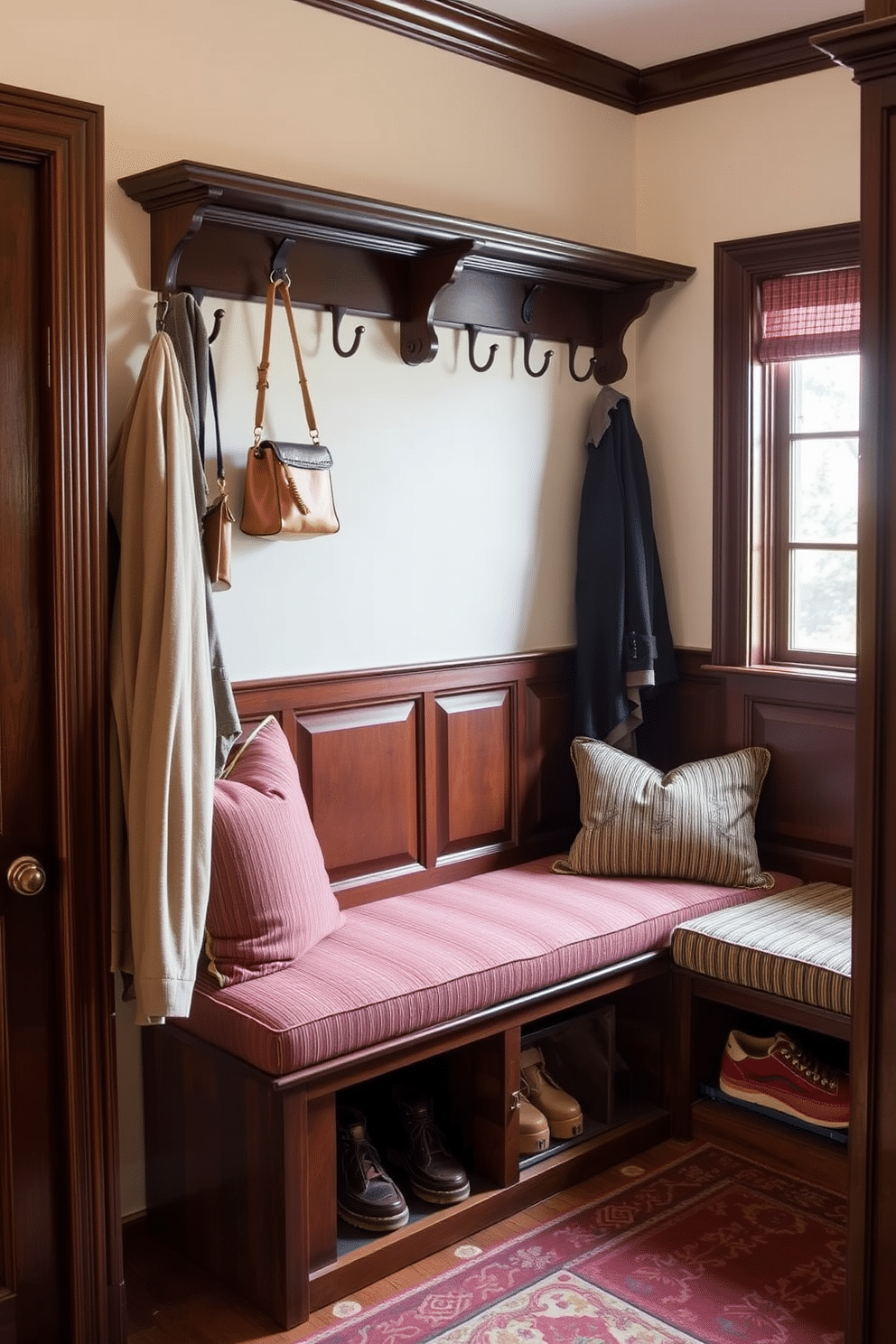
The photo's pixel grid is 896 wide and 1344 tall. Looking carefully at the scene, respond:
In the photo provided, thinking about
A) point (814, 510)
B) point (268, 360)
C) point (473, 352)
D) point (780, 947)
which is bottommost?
point (780, 947)

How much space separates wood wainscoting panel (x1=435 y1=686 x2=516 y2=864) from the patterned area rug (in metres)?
0.93

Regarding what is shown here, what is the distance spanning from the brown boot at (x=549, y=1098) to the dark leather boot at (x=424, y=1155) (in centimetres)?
27

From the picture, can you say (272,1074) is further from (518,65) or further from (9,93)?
(518,65)

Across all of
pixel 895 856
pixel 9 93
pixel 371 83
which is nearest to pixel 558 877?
pixel 895 856

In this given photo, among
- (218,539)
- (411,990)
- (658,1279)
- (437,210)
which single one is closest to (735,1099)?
(658,1279)

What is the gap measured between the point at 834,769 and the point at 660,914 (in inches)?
25.4

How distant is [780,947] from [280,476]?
1498 mm

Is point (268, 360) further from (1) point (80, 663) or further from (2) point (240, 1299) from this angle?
(2) point (240, 1299)

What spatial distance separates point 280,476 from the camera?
2.85 metres

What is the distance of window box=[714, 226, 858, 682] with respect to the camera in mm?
3473

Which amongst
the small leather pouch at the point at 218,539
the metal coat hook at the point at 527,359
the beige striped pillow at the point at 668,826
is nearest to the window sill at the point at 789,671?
the beige striped pillow at the point at 668,826

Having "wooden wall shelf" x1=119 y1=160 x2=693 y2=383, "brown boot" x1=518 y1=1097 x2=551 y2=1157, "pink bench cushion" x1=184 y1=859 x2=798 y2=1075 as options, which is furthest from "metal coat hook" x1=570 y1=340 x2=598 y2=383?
"brown boot" x1=518 y1=1097 x2=551 y2=1157

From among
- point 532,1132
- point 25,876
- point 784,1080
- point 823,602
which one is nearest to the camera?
point 25,876

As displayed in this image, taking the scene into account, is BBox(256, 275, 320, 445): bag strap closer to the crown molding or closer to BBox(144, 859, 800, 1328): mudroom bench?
the crown molding
